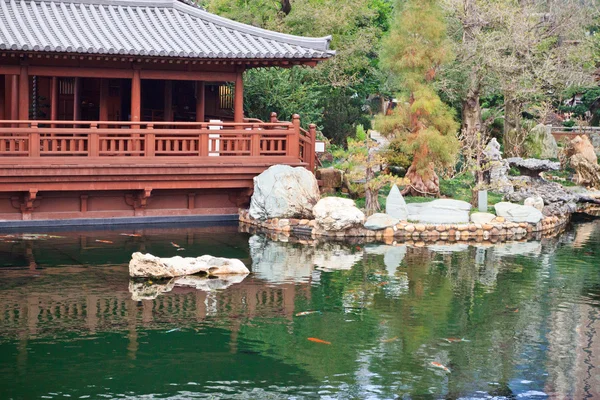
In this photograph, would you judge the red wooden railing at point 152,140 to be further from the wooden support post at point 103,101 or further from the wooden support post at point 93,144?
the wooden support post at point 103,101

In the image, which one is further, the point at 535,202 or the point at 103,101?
the point at 103,101

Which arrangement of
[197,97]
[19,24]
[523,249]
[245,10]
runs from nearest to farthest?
1. [523,249]
2. [19,24]
3. [197,97]
4. [245,10]

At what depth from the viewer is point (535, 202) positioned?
24.3 m

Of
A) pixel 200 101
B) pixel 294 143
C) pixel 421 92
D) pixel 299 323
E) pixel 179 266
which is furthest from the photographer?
pixel 200 101

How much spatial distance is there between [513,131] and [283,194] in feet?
47.4

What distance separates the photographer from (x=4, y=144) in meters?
21.1

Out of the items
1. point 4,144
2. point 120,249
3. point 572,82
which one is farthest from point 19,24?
point 572,82

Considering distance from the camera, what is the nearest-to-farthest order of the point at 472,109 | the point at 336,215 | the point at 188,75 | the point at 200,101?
the point at 336,215, the point at 188,75, the point at 200,101, the point at 472,109

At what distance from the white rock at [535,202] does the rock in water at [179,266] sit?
32.0 feet

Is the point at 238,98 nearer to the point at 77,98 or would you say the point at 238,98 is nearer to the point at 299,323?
the point at 77,98

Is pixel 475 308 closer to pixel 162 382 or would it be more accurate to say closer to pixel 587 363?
pixel 587 363

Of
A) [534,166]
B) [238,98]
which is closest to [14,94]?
[238,98]

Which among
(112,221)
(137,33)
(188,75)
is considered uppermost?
(137,33)

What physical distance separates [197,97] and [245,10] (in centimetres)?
1096
